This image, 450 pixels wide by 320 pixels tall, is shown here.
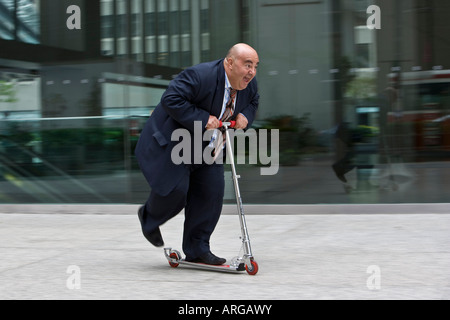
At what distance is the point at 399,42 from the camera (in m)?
8.14

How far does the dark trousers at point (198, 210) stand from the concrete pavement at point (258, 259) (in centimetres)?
23

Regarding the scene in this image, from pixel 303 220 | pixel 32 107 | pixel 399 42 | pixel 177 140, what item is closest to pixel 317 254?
pixel 177 140

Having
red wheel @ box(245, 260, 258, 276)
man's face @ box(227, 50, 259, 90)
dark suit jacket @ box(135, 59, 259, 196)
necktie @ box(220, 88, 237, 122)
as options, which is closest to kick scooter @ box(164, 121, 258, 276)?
red wheel @ box(245, 260, 258, 276)

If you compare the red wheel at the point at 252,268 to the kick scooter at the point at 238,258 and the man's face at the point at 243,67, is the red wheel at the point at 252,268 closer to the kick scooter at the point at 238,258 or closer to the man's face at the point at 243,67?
the kick scooter at the point at 238,258

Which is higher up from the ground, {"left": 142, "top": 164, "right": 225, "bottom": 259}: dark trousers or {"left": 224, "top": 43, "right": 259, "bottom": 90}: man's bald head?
{"left": 224, "top": 43, "right": 259, "bottom": 90}: man's bald head

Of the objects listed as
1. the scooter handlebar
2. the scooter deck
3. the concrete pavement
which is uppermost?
the scooter handlebar

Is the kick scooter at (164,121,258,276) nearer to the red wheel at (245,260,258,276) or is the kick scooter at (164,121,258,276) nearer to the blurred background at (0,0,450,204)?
the red wheel at (245,260,258,276)

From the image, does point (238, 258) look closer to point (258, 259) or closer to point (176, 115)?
point (258, 259)

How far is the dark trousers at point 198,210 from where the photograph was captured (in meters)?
4.85

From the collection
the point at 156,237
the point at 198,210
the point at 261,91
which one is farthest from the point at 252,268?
the point at 261,91

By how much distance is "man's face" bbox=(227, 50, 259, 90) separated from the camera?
452cm

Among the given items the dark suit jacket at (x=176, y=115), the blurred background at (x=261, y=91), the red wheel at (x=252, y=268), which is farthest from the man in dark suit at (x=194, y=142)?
the blurred background at (x=261, y=91)

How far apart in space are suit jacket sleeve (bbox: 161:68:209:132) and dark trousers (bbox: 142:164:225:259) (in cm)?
42

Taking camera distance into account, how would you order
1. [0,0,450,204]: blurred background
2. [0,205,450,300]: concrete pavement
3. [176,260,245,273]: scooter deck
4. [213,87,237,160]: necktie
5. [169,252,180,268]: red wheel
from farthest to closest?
[0,0,450,204]: blurred background
[169,252,180,268]: red wheel
[213,87,237,160]: necktie
[176,260,245,273]: scooter deck
[0,205,450,300]: concrete pavement
